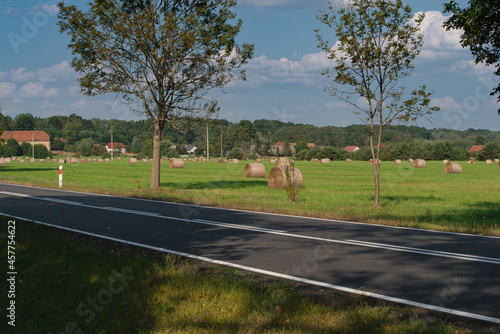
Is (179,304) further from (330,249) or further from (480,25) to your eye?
(480,25)

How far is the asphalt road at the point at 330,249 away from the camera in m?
5.62

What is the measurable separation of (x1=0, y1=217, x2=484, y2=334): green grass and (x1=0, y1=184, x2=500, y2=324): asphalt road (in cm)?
58

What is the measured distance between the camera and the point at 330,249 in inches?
313

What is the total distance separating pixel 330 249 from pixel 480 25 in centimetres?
780

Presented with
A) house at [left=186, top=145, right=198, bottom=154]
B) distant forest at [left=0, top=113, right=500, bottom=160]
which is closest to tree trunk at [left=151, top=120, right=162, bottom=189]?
distant forest at [left=0, top=113, right=500, bottom=160]

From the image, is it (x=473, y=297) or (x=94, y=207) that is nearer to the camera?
(x=473, y=297)

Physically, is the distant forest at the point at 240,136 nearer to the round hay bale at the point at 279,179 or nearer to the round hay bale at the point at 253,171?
the round hay bale at the point at 253,171

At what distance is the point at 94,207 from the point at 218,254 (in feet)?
26.0

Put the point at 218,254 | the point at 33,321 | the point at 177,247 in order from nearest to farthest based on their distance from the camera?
the point at 33,321 → the point at 218,254 → the point at 177,247

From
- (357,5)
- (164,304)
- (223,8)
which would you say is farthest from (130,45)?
(164,304)

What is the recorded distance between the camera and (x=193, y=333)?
4258 millimetres

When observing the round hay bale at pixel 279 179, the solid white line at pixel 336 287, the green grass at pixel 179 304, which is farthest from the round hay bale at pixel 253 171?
the green grass at pixel 179 304

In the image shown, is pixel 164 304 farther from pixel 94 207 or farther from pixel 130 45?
pixel 130 45

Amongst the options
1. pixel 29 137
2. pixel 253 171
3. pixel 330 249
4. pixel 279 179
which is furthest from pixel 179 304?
pixel 29 137
